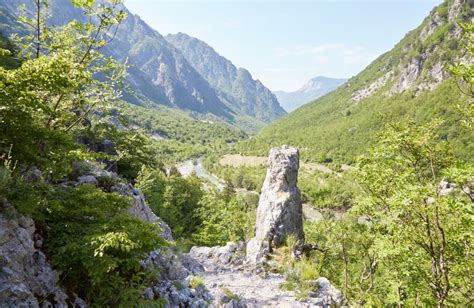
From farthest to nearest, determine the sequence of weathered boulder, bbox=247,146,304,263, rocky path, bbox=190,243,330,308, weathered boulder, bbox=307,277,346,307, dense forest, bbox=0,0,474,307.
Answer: weathered boulder, bbox=247,146,304,263
weathered boulder, bbox=307,277,346,307
rocky path, bbox=190,243,330,308
dense forest, bbox=0,0,474,307

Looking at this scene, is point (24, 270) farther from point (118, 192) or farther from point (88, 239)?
point (118, 192)

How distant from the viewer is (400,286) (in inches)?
363

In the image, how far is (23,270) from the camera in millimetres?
5223

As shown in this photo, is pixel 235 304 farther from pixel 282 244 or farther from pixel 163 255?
pixel 282 244

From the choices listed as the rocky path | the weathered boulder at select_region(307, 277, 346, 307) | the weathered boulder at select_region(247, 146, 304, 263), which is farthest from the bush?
the weathered boulder at select_region(247, 146, 304, 263)

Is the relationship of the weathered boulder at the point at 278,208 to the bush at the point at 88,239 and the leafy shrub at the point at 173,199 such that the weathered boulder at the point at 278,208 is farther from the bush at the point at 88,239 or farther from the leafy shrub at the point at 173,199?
the leafy shrub at the point at 173,199

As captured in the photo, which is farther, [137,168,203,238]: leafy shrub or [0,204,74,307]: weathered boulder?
[137,168,203,238]: leafy shrub

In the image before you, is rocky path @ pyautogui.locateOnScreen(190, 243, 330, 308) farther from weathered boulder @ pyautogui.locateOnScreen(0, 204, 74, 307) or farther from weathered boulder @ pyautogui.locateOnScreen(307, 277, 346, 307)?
weathered boulder @ pyautogui.locateOnScreen(0, 204, 74, 307)

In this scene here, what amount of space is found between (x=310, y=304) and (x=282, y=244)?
5.32m

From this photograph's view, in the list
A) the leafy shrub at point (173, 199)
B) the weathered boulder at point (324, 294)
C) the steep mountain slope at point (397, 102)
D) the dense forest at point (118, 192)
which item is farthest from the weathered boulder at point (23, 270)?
the steep mountain slope at point (397, 102)

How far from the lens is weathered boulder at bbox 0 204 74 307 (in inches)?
186

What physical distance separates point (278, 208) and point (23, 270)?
44.1 feet

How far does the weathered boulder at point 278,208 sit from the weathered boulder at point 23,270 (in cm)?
1152

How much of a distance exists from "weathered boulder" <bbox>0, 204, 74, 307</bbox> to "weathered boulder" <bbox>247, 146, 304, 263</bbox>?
11524mm
